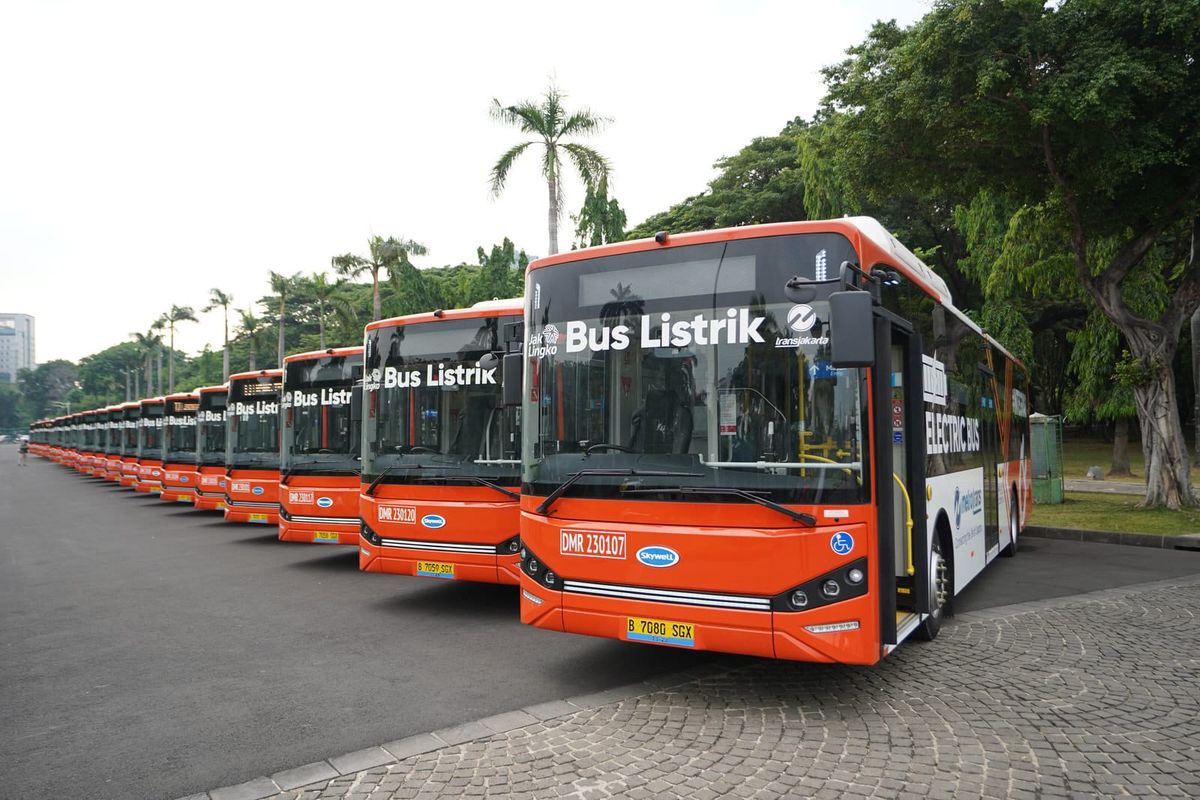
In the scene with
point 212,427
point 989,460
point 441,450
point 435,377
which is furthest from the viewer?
point 212,427

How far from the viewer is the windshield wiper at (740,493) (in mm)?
5023

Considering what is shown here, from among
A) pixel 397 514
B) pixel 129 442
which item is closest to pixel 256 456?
pixel 397 514

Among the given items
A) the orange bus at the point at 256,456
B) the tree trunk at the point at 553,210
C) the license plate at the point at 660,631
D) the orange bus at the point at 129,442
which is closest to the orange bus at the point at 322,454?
the orange bus at the point at 256,456

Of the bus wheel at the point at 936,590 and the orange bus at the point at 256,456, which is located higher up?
the orange bus at the point at 256,456

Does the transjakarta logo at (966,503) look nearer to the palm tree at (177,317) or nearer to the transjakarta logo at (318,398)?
the transjakarta logo at (318,398)

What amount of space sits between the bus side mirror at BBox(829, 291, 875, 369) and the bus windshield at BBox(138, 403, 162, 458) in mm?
25099

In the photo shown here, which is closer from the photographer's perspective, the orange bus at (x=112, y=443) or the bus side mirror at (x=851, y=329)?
the bus side mirror at (x=851, y=329)

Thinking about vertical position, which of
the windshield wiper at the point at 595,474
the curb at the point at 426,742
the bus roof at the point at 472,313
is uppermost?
the bus roof at the point at 472,313

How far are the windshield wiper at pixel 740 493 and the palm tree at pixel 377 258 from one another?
3719cm

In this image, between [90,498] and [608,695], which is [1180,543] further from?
[90,498]

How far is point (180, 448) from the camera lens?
22.5 metres

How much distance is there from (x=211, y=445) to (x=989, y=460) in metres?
16.6

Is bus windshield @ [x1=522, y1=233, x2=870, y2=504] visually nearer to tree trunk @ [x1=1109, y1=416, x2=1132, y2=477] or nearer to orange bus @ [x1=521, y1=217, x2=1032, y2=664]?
orange bus @ [x1=521, y1=217, x2=1032, y2=664]

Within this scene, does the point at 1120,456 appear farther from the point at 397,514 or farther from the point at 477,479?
the point at 397,514
